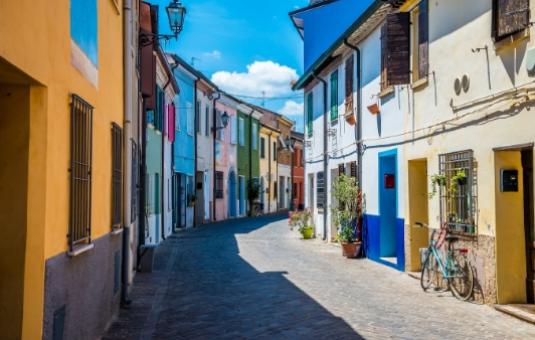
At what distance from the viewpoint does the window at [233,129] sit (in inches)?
1434

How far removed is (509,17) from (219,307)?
5369 mm

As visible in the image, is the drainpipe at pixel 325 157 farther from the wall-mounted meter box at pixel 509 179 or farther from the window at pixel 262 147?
the window at pixel 262 147

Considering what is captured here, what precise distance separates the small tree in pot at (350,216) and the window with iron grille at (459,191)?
211 inches

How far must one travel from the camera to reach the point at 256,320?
8.63 m

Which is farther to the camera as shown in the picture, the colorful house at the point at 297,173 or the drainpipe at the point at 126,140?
the colorful house at the point at 297,173

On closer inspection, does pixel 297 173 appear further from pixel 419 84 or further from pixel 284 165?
pixel 419 84

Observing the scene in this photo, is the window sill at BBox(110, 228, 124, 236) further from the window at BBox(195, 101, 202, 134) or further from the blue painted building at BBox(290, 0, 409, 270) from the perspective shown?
the window at BBox(195, 101, 202, 134)

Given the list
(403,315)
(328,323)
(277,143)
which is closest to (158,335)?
(328,323)

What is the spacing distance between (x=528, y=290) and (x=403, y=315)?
1739 mm

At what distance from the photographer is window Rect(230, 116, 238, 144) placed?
3642cm

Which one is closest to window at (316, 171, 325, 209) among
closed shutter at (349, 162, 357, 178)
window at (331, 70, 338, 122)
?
window at (331, 70, 338, 122)

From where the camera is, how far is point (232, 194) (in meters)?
37.5

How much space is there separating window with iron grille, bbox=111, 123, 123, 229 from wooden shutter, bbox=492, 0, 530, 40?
16.5 ft

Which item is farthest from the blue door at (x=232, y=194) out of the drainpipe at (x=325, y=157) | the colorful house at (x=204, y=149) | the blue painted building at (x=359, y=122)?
the drainpipe at (x=325, y=157)
